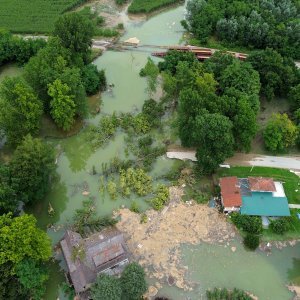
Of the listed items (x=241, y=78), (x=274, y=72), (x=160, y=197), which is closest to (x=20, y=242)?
(x=160, y=197)

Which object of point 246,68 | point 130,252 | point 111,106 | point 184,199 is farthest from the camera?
point 111,106

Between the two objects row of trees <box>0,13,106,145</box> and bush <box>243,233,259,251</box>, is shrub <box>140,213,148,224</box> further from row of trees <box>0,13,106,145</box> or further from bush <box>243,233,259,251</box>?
row of trees <box>0,13,106,145</box>

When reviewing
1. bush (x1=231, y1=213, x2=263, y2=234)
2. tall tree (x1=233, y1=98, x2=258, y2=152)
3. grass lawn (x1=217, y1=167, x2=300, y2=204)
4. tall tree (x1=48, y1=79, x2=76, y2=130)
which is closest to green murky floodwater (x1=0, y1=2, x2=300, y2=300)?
bush (x1=231, y1=213, x2=263, y2=234)

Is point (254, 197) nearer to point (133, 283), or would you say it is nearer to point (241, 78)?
point (241, 78)

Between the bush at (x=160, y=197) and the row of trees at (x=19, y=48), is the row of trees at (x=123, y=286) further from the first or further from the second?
the row of trees at (x=19, y=48)

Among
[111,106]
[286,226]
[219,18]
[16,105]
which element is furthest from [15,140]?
[219,18]

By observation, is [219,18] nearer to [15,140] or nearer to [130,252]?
[15,140]
